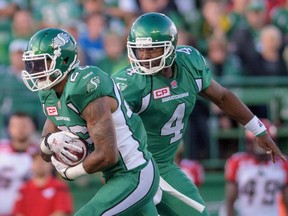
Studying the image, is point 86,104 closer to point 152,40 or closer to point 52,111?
point 52,111

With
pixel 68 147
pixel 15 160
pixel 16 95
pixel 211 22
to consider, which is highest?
pixel 68 147

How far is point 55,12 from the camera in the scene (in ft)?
41.4

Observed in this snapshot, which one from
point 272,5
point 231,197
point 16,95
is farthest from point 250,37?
point 16,95

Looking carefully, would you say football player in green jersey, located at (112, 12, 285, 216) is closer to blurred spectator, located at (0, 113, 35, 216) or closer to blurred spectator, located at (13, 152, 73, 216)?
blurred spectator, located at (13, 152, 73, 216)

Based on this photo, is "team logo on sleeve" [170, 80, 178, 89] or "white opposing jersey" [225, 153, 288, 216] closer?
"team logo on sleeve" [170, 80, 178, 89]

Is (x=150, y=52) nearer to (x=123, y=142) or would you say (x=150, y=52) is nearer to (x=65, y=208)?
(x=123, y=142)

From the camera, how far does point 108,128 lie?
6.06 metres

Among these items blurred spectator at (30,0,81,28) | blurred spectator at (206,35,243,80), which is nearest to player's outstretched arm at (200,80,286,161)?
blurred spectator at (206,35,243,80)

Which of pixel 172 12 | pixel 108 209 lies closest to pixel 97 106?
pixel 108 209

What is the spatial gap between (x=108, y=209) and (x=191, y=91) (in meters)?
1.25

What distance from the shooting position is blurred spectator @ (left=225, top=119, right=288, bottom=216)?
399 inches

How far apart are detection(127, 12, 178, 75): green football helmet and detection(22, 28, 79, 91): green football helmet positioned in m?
0.67

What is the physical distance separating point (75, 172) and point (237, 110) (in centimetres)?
168

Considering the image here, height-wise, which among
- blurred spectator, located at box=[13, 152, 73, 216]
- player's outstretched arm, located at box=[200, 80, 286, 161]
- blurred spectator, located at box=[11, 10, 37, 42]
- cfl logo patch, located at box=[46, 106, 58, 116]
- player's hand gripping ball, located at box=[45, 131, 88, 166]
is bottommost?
blurred spectator, located at box=[13, 152, 73, 216]
